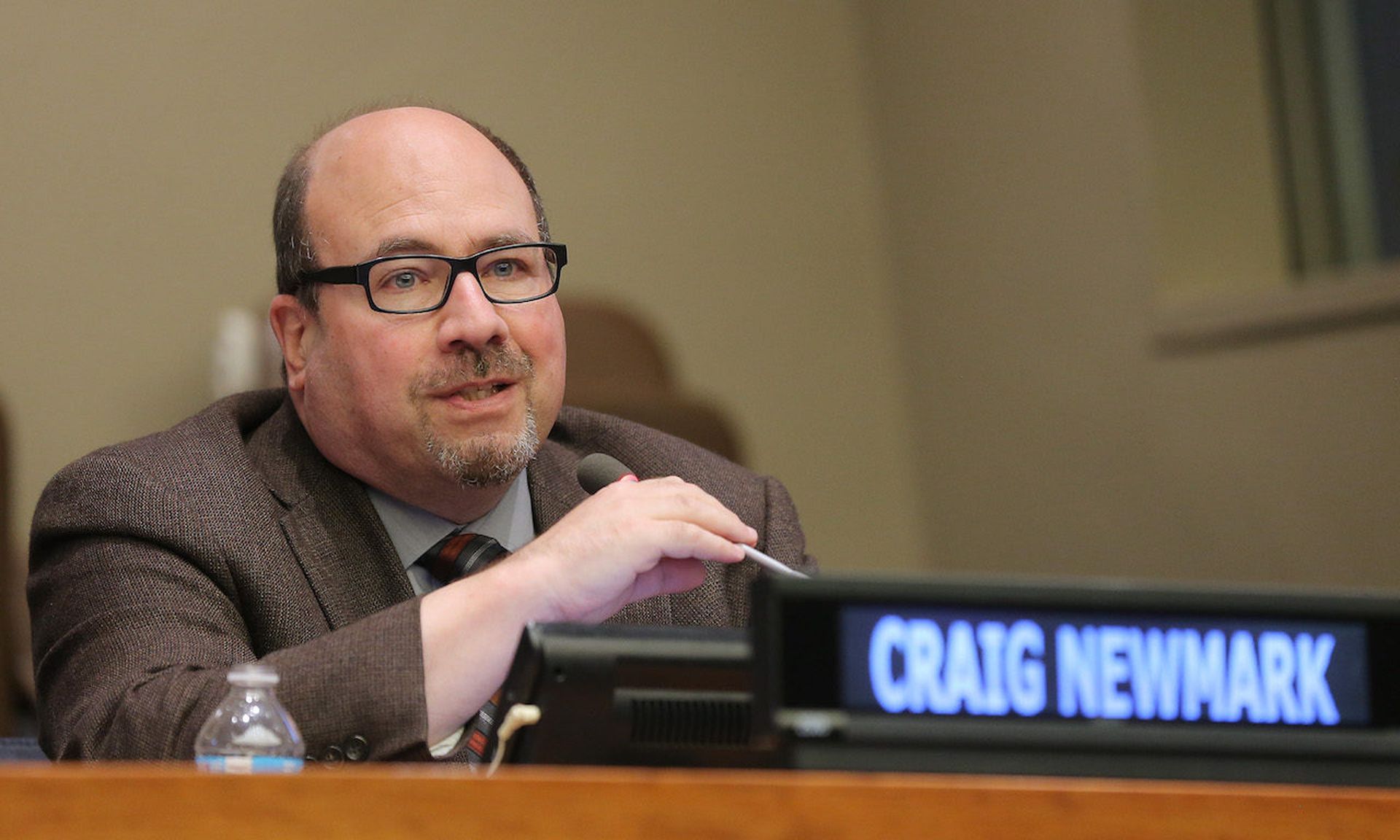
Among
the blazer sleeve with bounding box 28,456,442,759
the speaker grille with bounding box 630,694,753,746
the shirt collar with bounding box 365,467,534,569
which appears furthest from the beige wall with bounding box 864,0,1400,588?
the speaker grille with bounding box 630,694,753,746

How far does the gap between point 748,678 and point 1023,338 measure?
3.46 m

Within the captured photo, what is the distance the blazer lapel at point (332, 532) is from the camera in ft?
5.29

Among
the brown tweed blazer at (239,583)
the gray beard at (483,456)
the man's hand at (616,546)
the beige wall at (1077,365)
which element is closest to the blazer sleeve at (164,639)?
the brown tweed blazer at (239,583)

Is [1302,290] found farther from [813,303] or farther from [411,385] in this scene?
[411,385]

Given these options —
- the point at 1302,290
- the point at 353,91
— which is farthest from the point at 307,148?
the point at 1302,290

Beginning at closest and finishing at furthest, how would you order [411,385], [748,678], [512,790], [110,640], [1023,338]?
[512,790], [748,678], [110,640], [411,385], [1023,338]

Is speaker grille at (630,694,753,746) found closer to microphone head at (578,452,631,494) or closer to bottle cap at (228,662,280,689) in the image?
bottle cap at (228,662,280,689)

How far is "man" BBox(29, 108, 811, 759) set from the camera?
1457 mm

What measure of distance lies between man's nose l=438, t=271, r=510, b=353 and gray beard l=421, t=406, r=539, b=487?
0.30 feet

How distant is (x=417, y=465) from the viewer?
1702 millimetres

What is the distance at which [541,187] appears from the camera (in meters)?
4.14

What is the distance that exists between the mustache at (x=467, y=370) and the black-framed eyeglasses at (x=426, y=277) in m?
0.06

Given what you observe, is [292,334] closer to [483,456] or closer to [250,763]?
[483,456]

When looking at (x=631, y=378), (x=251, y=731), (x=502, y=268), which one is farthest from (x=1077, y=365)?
(x=251, y=731)
